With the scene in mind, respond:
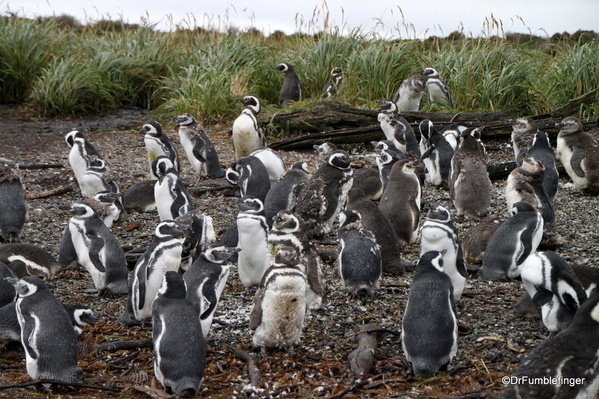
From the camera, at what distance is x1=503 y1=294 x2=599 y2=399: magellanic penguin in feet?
11.4

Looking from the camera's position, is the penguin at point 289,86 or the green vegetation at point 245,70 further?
the penguin at point 289,86

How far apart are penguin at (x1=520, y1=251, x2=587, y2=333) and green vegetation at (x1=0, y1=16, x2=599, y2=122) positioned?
682cm

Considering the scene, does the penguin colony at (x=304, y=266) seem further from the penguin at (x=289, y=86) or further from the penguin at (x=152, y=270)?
the penguin at (x=289, y=86)

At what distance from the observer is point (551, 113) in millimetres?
10586

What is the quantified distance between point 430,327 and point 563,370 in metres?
0.86

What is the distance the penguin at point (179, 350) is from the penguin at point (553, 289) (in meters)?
2.15

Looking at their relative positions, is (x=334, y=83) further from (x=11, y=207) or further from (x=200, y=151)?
(x=11, y=207)

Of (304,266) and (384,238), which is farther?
(384,238)

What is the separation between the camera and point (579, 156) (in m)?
8.65

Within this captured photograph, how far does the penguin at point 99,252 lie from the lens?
582 cm

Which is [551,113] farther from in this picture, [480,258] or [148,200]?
[148,200]

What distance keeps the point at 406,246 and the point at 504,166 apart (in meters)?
2.96

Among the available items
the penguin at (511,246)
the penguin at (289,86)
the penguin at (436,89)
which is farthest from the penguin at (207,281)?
the penguin at (289,86)

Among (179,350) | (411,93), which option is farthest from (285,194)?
(411,93)
